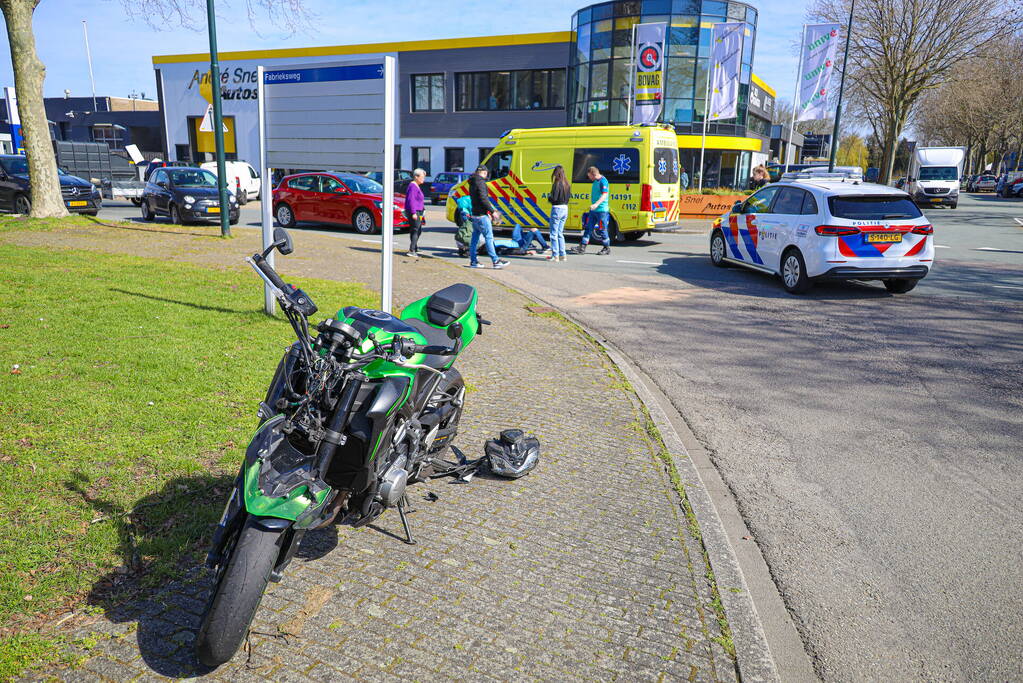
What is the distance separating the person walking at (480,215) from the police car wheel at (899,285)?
6.56m

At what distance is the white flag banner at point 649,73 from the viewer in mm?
27000

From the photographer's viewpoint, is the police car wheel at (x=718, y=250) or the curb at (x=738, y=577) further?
the police car wheel at (x=718, y=250)

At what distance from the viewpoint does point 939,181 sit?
35.6 meters

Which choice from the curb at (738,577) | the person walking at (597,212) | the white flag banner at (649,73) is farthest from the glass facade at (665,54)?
the curb at (738,577)

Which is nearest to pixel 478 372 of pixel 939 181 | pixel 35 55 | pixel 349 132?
pixel 349 132

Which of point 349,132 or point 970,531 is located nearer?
point 970,531

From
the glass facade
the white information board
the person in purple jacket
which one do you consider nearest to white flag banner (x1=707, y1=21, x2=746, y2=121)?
the glass facade

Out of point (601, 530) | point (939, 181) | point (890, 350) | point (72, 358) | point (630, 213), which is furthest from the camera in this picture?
point (939, 181)

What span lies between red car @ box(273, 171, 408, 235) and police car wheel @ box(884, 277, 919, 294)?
11.0 meters

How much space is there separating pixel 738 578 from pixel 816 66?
30.1 meters

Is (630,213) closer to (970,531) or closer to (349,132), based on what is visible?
(349,132)

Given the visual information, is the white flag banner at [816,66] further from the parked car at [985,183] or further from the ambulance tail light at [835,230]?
the parked car at [985,183]

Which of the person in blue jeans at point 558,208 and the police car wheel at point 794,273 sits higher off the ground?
the person in blue jeans at point 558,208

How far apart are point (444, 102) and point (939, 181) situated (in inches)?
1084
